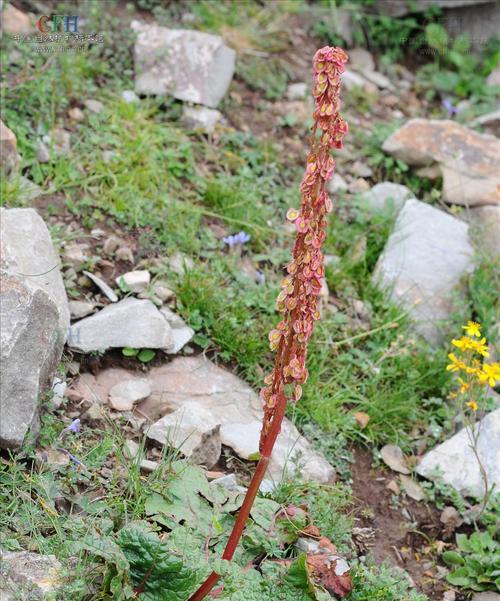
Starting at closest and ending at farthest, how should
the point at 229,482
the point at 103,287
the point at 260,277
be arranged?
1. the point at 229,482
2. the point at 103,287
3. the point at 260,277

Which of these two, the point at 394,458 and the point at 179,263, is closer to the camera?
the point at 394,458

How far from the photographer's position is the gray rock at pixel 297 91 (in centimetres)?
619

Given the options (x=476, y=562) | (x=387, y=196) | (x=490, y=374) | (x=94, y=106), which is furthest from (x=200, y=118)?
(x=476, y=562)

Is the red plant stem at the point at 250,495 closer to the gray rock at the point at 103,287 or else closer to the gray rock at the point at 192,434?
the gray rock at the point at 192,434

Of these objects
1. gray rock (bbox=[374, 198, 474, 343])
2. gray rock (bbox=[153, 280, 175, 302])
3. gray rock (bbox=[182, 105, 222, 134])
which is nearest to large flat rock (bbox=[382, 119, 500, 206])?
gray rock (bbox=[374, 198, 474, 343])

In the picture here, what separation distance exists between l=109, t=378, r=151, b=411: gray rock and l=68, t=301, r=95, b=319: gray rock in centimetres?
38

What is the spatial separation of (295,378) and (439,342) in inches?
98.4

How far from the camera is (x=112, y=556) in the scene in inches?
106

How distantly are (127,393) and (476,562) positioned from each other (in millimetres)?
1591

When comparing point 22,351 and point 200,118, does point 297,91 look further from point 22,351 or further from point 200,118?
point 22,351

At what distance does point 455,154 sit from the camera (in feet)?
18.2

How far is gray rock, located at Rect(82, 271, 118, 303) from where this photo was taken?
418 centimetres

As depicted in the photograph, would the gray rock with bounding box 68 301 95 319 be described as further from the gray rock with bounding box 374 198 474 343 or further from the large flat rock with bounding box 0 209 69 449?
the gray rock with bounding box 374 198 474 343

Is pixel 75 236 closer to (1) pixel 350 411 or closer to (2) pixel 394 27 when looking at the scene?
(1) pixel 350 411
